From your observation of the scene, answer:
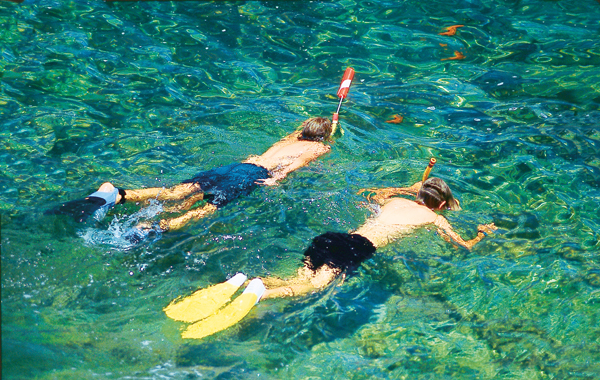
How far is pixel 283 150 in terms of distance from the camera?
20.6 feet

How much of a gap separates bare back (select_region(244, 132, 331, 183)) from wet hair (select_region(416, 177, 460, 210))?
151cm

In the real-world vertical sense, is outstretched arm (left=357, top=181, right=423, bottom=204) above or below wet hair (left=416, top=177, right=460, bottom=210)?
below

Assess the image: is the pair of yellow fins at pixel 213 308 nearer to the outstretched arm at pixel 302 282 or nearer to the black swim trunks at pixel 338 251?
the outstretched arm at pixel 302 282

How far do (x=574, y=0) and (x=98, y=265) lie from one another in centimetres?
989

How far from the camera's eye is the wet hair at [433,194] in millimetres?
5355

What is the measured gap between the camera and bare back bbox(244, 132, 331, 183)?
20.0 ft

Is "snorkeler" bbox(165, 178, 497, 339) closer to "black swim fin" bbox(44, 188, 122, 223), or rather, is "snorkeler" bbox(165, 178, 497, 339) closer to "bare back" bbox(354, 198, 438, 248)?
"bare back" bbox(354, 198, 438, 248)

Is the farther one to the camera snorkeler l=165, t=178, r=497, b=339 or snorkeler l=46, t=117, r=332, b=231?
snorkeler l=46, t=117, r=332, b=231

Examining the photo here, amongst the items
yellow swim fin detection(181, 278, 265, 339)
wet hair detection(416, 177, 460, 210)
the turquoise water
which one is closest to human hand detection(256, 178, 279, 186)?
the turquoise water

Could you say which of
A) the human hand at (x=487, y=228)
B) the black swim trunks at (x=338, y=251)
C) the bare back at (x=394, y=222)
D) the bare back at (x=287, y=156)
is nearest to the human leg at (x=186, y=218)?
the bare back at (x=287, y=156)

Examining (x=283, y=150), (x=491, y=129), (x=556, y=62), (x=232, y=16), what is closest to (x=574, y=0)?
(x=556, y=62)

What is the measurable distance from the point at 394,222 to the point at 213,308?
6.52 ft

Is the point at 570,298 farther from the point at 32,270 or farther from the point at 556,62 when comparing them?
the point at 556,62

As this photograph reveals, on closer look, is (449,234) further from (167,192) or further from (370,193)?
(167,192)
